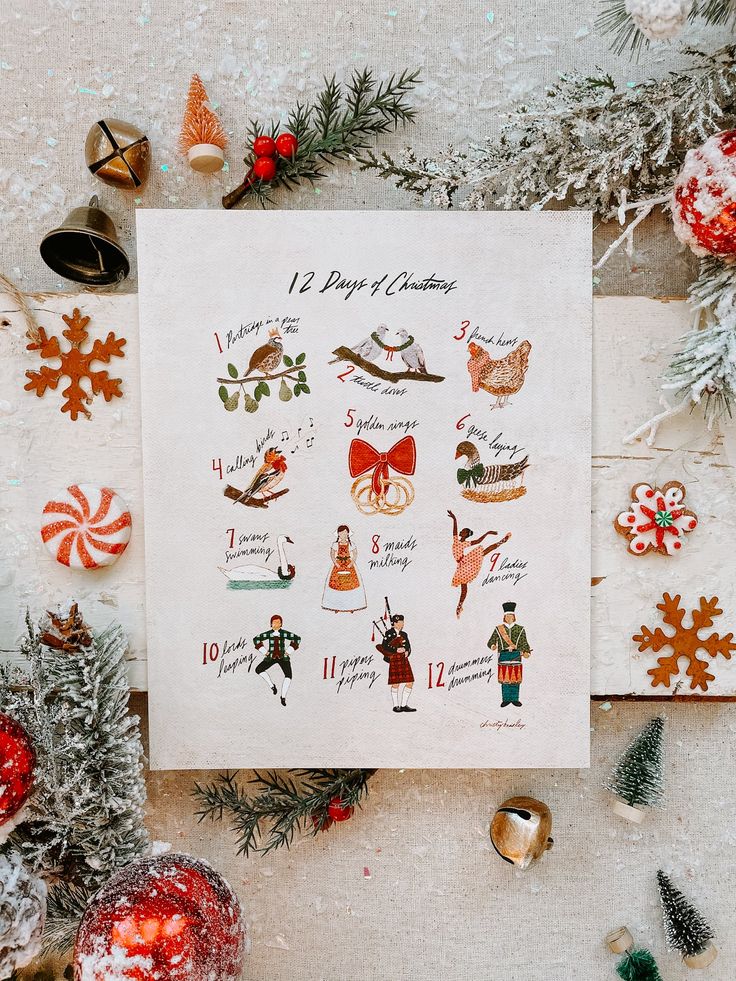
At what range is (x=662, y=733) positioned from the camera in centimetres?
87

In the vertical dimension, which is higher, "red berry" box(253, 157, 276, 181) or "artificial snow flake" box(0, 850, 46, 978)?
"red berry" box(253, 157, 276, 181)

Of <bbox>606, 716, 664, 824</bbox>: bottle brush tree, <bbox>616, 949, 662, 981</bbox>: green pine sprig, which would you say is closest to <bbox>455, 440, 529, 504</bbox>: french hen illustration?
<bbox>606, 716, 664, 824</bbox>: bottle brush tree

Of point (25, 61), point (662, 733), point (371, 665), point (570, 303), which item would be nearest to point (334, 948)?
point (371, 665)

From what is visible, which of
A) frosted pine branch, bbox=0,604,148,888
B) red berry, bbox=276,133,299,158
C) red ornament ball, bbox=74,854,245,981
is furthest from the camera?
red berry, bbox=276,133,299,158

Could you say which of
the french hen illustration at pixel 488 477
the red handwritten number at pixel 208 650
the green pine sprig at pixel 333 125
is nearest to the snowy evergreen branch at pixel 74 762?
the red handwritten number at pixel 208 650

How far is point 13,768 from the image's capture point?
24.2 inches

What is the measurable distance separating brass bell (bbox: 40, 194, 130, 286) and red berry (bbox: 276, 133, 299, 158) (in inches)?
8.7

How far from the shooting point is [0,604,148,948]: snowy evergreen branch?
28.1 inches

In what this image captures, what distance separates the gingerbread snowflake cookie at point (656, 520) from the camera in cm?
84

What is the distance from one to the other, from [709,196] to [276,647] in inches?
27.7

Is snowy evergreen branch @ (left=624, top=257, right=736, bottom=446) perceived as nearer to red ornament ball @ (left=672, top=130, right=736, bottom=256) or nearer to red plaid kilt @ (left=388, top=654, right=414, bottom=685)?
red ornament ball @ (left=672, top=130, right=736, bottom=256)

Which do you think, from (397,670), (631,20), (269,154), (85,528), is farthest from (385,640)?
(631,20)

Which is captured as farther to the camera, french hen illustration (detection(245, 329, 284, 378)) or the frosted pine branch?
french hen illustration (detection(245, 329, 284, 378))

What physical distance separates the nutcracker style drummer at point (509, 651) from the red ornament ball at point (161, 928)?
0.39 m
